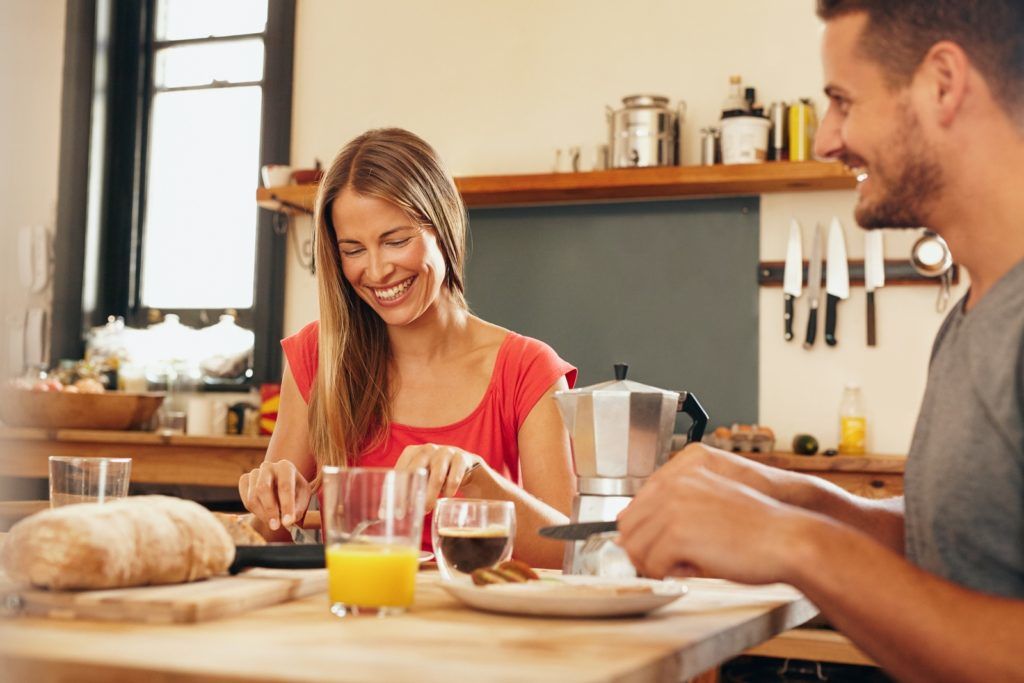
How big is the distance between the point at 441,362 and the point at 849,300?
1.92 meters

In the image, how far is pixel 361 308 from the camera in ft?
7.44

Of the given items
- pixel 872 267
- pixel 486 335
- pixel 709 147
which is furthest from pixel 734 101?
pixel 486 335

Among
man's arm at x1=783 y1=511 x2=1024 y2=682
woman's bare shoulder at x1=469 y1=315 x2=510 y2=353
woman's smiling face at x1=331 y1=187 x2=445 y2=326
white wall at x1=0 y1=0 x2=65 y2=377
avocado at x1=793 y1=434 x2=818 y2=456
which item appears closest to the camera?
white wall at x1=0 y1=0 x2=65 y2=377

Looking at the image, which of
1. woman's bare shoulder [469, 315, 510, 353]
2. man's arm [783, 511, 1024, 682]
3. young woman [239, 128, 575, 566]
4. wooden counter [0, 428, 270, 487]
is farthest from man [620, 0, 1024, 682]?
wooden counter [0, 428, 270, 487]

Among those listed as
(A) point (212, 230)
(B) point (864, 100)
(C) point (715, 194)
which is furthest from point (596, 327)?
(B) point (864, 100)

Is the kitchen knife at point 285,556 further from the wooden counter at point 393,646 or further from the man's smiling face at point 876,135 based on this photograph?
the man's smiling face at point 876,135

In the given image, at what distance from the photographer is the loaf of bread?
102 cm

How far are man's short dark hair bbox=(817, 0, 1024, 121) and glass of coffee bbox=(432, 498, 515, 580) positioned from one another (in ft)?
2.06

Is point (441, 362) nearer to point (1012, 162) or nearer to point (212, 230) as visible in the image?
point (1012, 162)

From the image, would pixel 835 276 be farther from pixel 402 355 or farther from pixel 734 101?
pixel 402 355

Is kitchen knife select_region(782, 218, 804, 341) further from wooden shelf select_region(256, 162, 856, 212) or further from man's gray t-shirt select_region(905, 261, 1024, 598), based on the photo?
man's gray t-shirt select_region(905, 261, 1024, 598)

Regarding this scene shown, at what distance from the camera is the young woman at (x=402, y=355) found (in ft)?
6.95

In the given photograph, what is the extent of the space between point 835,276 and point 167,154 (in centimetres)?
282

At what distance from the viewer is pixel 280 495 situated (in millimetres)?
1493
